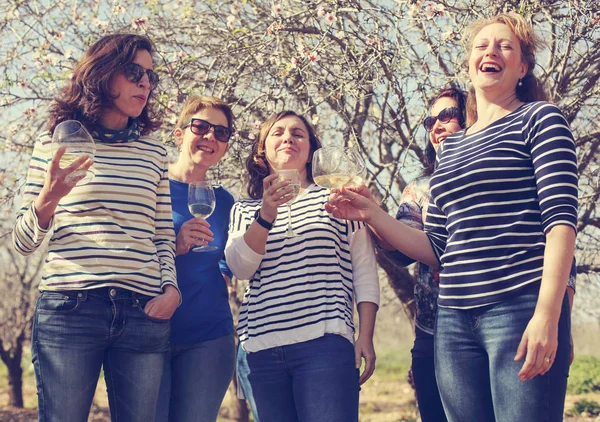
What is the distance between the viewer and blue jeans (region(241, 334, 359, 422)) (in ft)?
9.93

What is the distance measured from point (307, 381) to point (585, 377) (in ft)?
31.5

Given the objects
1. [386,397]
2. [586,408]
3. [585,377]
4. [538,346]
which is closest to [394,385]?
[386,397]

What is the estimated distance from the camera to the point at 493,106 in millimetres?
2875

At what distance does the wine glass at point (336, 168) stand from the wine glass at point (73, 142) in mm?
926

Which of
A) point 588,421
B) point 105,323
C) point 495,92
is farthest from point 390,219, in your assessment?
point 588,421

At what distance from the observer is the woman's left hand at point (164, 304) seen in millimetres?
3043

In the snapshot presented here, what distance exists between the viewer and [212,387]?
11.4 ft

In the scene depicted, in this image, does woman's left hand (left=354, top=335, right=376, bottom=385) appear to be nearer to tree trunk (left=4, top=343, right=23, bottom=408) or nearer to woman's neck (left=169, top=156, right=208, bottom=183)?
woman's neck (left=169, top=156, right=208, bottom=183)

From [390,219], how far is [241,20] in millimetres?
3585

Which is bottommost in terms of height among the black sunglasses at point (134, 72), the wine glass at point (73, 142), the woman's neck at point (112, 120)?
the wine glass at point (73, 142)

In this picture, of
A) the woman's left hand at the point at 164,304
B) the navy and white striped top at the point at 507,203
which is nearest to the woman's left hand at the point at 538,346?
the navy and white striped top at the point at 507,203

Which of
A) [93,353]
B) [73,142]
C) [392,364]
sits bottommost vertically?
[93,353]

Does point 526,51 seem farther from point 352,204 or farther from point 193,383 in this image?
point 193,383

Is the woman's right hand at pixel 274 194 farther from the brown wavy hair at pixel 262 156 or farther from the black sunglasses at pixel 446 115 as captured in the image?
the black sunglasses at pixel 446 115
